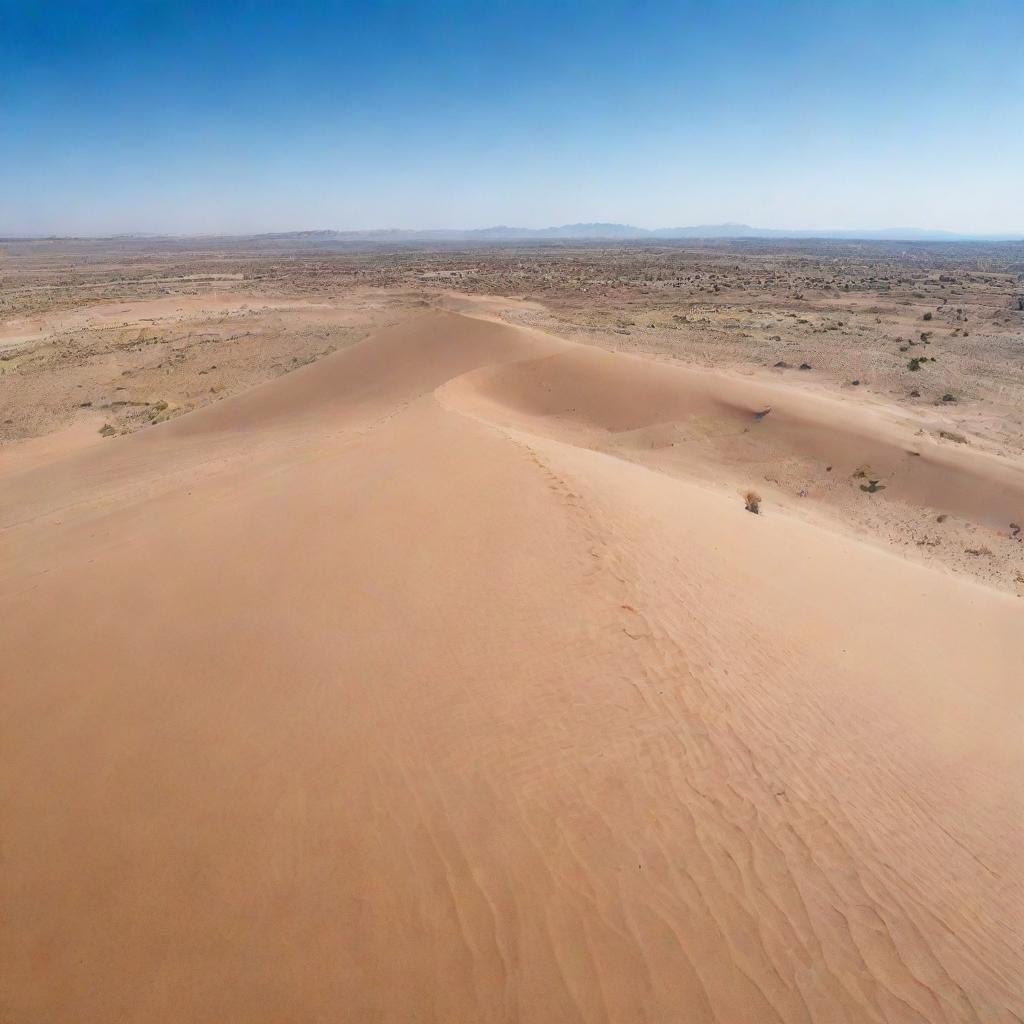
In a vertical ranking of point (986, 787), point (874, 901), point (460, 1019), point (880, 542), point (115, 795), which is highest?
point (115, 795)

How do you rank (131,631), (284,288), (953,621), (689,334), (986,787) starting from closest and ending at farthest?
(986,787) → (131,631) → (953,621) → (689,334) → (284,288)

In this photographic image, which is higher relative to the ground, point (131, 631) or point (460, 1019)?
point (131, 631)

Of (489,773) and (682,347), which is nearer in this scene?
(489,773)

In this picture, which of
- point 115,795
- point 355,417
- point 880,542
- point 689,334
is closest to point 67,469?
point 355,417

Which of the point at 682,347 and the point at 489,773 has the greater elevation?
the point at 682,347

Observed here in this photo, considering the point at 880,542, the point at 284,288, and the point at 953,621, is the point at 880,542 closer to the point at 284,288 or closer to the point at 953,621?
the point at 953,621

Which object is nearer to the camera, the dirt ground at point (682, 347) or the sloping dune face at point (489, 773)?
the sloping dune face at point (489, 773)

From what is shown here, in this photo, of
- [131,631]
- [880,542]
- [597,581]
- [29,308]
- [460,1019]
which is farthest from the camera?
[29,308]

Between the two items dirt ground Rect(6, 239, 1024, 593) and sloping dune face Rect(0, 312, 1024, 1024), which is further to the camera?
dirt ground Rect(6, 239, 1024, 593)
